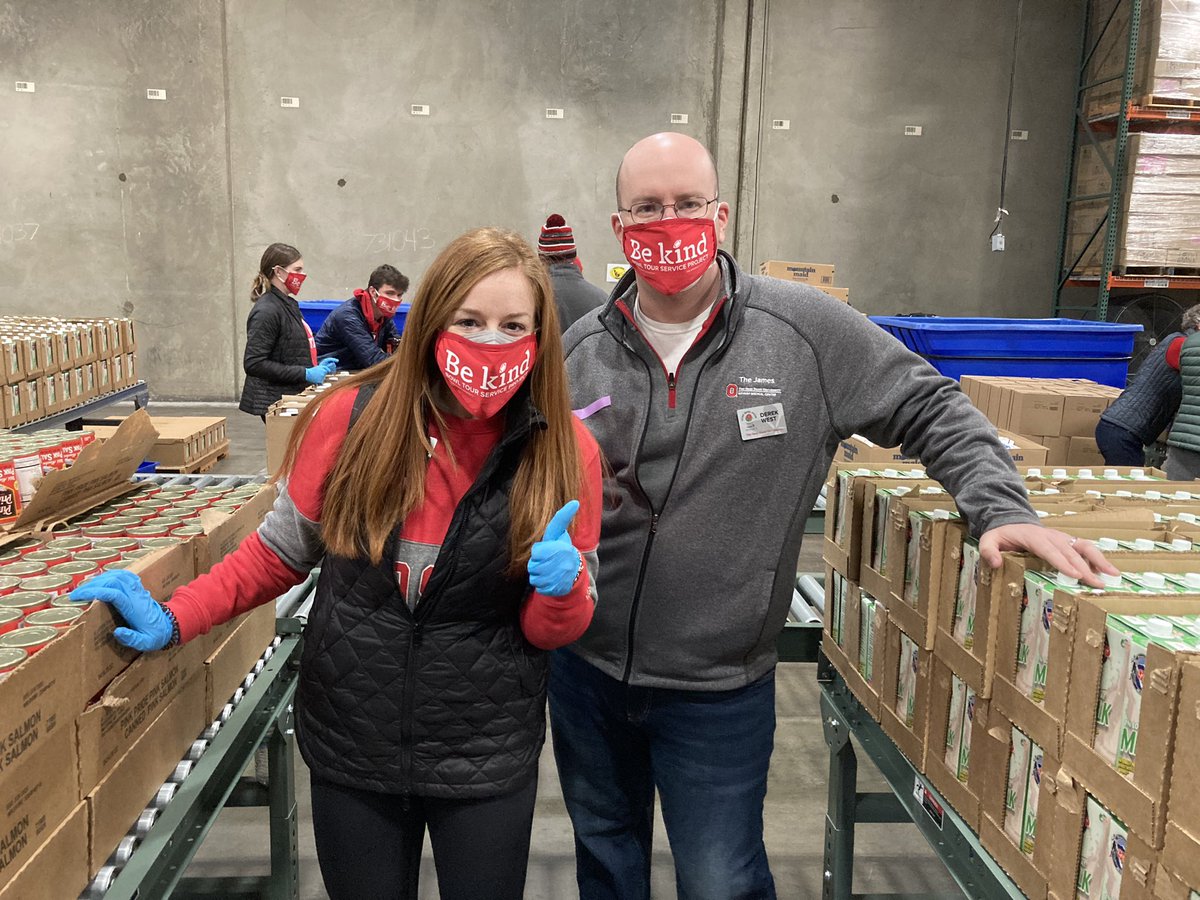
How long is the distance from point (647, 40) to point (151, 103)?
18.0 ft

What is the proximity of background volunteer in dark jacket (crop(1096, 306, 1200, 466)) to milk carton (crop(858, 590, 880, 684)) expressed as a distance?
2.86 metres

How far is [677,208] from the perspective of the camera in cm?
192

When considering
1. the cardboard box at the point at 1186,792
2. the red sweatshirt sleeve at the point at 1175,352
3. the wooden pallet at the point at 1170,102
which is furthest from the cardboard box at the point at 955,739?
the wooden pallet at the point at 1170,102

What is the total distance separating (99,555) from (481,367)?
89cm

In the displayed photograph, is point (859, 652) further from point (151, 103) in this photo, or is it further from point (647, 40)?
point (151, 103)

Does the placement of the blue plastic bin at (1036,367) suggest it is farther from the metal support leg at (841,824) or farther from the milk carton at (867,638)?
the milk carton at (867,638)

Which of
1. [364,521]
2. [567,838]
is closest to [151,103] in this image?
[567,838]

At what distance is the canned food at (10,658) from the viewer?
1.29m

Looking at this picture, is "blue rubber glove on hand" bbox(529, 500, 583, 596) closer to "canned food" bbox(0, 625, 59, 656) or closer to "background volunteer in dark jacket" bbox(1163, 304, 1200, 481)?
"canned food" bbox(0, 625, 59, 656)

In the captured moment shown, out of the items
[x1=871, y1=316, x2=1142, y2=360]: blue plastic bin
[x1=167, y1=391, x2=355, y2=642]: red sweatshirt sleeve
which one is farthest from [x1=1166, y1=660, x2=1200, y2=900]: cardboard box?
[x1=871, y1=316, x2=1142, y2=360]: blue plastic bin

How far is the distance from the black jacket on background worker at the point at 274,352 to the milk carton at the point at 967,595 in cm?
480

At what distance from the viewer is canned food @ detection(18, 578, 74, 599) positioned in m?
1.65

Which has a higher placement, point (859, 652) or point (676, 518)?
point (676, 518)

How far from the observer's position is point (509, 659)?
5.50 ft
